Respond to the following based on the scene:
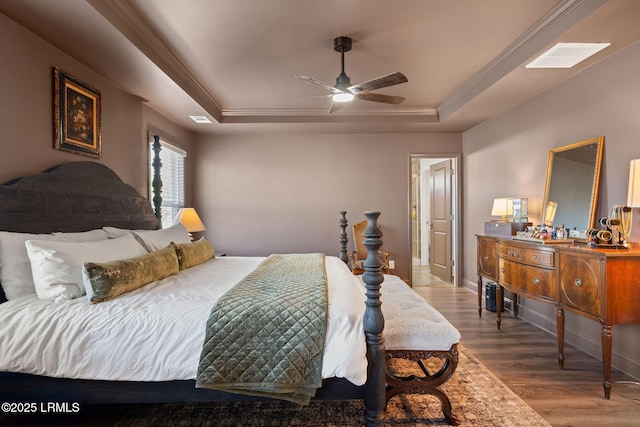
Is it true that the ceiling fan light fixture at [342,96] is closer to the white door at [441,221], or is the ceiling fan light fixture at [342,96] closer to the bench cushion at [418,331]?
the bench cushion at [418,331]

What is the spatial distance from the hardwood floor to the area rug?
0.63 feet

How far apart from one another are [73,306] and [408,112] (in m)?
4.38

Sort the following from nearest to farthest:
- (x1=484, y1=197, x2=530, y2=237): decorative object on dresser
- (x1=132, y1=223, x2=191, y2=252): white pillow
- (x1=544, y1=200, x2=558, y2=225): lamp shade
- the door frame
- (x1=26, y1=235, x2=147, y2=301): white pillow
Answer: (x1=26, y1=235, x2=147, y2=301): white pillow → (x1=132, y1=223, x2=191, y2=252): white pillow → (x1=544, y1=200, x2=558, y2=225): lamp shade → (x1=484, y1=197, x2=530, y2=237): decorative object on dresser → the door frame

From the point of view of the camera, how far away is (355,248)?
201 inches

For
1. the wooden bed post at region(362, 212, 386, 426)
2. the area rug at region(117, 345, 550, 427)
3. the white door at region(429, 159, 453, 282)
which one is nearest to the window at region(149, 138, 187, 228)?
the area rug at region(117, 345, 550, 427)

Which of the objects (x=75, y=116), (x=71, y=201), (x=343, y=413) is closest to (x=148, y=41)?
(x=75, y=116)

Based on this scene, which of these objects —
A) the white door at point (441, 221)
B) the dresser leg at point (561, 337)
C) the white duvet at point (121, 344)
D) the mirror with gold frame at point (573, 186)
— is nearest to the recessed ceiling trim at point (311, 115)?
the white door at point (441, 221)

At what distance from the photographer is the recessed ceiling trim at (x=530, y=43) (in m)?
2.18

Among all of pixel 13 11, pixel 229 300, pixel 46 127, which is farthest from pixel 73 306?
pixel 13 11

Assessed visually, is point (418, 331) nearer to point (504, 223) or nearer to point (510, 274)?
point (510, 274)

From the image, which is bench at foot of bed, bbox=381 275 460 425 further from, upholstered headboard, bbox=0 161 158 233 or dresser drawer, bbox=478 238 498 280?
upholstered headboard, bbox=0 161 158 233

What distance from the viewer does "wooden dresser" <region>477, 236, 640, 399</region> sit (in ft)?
6.98

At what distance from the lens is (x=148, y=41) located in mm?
2611

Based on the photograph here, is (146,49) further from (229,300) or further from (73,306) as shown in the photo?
(229,300)
